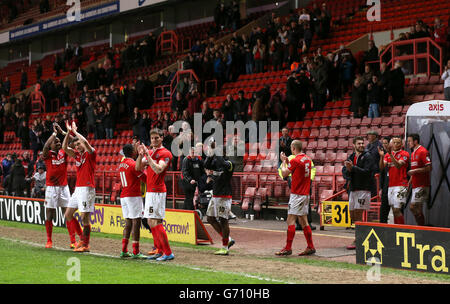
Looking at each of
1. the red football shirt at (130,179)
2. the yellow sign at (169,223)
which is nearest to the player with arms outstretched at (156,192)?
the red football shirt at (130,179)

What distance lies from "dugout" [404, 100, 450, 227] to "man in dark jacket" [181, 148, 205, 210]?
5165mm

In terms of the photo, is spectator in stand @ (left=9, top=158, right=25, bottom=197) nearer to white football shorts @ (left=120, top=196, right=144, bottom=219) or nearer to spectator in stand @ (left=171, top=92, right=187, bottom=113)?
spectator in stand @ (left=171, top=92, right=187, bottom=113)

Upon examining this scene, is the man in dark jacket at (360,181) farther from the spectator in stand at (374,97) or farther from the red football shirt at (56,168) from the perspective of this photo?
the spectator in stand at (374,97)

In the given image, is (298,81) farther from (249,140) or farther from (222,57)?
(222,57)

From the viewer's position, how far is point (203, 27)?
106 feet

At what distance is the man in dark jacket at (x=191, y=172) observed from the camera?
1395 cm

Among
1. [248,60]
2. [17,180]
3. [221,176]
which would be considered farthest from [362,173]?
[17,180]

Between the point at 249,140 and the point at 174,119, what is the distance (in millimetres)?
3150

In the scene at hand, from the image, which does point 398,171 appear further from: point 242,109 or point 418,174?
point 242,109

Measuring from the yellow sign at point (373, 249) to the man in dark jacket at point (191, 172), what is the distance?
223 inches

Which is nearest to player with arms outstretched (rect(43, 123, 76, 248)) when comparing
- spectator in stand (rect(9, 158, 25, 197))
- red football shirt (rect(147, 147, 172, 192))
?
red football shirt (rect(147, 147, 172, 192))

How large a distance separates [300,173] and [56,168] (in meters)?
4.88

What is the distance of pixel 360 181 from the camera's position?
11.2 m

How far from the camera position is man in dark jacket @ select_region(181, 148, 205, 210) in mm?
13953
